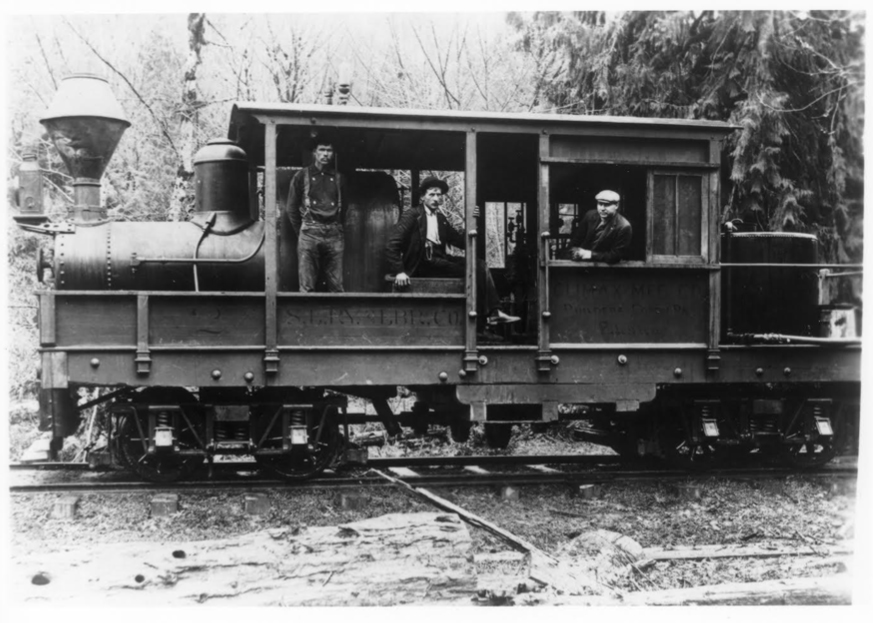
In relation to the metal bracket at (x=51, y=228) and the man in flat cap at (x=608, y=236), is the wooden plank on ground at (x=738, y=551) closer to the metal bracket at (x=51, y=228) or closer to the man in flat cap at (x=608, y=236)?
the man in flat cap at (x=608, y=236)

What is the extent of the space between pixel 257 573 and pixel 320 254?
9.00 ft

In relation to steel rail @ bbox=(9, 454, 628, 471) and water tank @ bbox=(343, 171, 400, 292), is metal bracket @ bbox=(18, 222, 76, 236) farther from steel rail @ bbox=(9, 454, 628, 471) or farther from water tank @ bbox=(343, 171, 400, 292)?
water tank @ bbox=(343, 171, 400, 292)

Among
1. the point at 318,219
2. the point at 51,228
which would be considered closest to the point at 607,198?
the point at 318,219

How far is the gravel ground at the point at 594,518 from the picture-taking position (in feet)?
20.0

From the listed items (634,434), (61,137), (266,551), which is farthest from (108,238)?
(634,434)

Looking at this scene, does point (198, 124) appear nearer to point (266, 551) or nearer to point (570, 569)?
point (266, 551)

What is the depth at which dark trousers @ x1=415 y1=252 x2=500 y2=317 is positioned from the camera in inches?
289

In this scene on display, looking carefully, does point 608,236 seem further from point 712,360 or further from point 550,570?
point 550,570

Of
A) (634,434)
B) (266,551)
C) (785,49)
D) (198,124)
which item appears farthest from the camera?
(198,124)

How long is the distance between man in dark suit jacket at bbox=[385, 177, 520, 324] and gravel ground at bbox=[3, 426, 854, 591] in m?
1.86

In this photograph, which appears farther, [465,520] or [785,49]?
[785,49]

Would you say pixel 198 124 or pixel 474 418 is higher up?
pixel 198 124

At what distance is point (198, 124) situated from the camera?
39.1 ft

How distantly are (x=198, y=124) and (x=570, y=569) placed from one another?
29.5 ft
